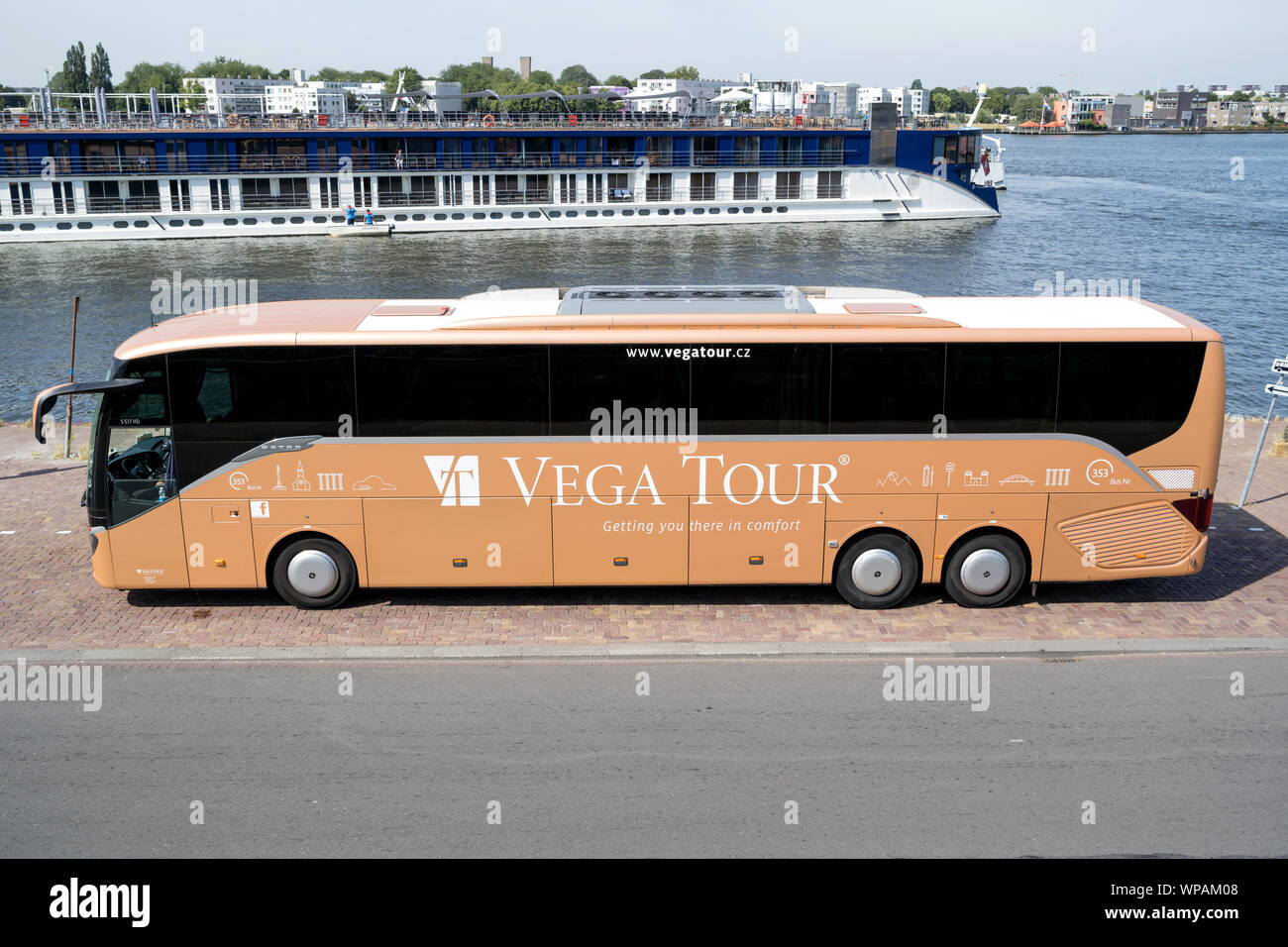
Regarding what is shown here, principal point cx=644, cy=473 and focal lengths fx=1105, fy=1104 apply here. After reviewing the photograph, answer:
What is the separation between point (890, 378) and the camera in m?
11.2

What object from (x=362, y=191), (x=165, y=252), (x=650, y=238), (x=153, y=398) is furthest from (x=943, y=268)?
(x=153, y=398)

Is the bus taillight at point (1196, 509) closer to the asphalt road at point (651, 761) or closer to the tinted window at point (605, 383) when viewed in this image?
the asphalt road at point (651, 761)

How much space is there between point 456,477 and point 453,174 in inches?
2027

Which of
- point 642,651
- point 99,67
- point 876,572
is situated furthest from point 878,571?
point 99,67

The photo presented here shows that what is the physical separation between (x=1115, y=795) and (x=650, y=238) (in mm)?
51046

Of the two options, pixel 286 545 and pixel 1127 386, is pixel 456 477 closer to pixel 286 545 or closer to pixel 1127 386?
pixel 286 545

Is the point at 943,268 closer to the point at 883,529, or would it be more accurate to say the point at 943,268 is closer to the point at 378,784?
the point at 883,529

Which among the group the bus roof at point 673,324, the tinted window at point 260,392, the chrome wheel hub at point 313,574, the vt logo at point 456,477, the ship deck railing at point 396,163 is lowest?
the chrome wheel hub at point 313,574

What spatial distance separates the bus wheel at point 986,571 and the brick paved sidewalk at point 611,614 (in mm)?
166

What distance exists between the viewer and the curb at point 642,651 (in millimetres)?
10852

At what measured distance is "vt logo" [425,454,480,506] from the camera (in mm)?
11328

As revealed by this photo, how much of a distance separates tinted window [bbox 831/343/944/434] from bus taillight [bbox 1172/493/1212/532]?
9.33ft

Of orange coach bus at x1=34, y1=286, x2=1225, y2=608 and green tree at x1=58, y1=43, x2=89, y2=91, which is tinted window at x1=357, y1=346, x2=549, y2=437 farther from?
Result: green tree at x1=58, y1=43, x2=89, y2=91

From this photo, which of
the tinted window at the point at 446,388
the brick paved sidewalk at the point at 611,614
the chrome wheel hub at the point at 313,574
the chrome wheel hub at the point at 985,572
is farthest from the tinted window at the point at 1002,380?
the chrome wheel hub at the point at 313,574
